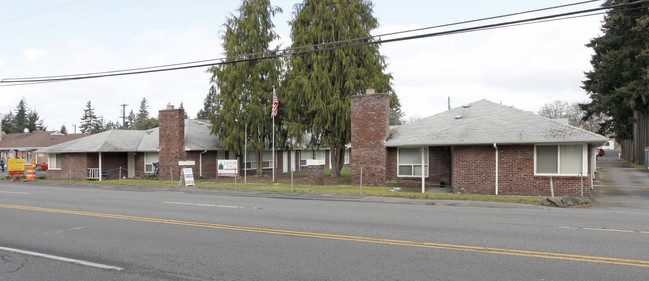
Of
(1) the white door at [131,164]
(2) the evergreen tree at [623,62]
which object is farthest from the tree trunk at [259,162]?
(2) the evergreen tree at [623,62]

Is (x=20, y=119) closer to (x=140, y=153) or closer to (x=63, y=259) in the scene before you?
(x=140, y=153)

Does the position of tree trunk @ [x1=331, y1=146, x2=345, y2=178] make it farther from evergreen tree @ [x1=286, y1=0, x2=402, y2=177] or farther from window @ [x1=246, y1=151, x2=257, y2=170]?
window @ [x1=246, y1=151, x2=257, y2=170]

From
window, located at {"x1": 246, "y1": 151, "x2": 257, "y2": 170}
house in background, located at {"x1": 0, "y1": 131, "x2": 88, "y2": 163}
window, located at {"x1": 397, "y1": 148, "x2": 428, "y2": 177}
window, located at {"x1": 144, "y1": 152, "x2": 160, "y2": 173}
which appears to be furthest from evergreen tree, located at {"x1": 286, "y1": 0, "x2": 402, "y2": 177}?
house in background, located at {"x1": 0, "y1": 131, "x2": 88, "y2": 163}

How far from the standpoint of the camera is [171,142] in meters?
29.2

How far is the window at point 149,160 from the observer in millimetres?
31531

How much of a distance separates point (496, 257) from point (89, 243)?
7.32 metres

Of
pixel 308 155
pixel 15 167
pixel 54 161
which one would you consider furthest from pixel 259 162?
pixel 15 167

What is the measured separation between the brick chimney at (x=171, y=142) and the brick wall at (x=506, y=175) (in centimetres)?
1838

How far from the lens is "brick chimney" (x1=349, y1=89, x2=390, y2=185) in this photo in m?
22.5

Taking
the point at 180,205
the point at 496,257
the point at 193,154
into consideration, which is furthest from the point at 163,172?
the point at 496,257

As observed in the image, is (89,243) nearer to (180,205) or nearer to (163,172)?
(180,205)

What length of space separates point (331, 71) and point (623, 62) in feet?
82.9

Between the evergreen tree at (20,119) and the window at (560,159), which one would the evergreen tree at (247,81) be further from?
the evergreen tree at (20,119)

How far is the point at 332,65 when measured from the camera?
27500 millimetres
